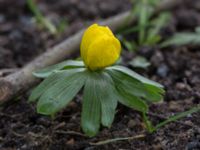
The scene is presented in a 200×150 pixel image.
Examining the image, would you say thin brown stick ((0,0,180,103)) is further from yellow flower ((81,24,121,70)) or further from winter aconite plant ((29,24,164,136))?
yellow flower ((81,24,121,70))

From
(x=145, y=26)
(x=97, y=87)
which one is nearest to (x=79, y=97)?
(x=97, y=87)

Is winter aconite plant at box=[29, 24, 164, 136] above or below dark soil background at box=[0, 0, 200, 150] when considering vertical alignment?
above

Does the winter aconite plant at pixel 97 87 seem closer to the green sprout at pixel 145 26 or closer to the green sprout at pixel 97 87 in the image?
the green sprout at pixel 97 87

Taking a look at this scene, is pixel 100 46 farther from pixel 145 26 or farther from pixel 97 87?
pixel 145 26

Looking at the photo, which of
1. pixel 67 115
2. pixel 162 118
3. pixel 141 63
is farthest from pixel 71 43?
pixel 162 118

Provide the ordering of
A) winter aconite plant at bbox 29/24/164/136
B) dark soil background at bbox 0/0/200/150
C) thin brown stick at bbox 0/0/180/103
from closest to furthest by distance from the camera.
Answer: winter aconite plant at bbox 29/24/164/136 → dark soil background at bbox 0/0/200/150 → thin brown stick at bbox 0/0/180/103

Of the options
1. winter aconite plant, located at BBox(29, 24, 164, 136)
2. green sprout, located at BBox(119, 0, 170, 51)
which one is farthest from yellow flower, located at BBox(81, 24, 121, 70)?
green sprout, located at BBox(119, 0, 170, 51)
